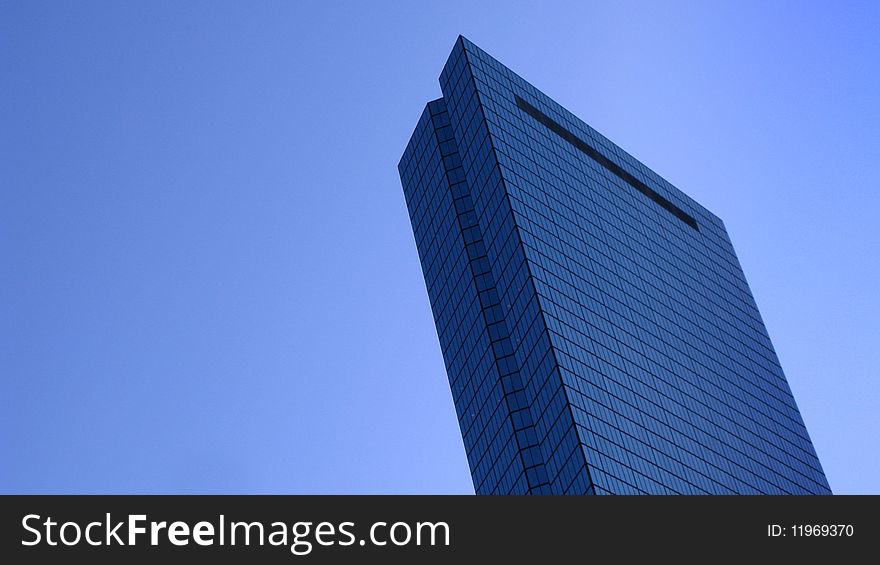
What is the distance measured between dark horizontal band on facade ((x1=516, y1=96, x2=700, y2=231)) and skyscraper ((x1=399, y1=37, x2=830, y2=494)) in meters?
0.34

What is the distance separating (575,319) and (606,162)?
4360cm

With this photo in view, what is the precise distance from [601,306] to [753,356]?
44.1 metres

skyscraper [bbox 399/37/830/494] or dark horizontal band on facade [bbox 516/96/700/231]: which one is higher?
dark horizontal band on facade [bbox 516/96/700/231]

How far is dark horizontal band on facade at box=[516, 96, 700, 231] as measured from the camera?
479 ft

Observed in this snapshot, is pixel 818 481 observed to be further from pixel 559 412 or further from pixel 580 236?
pixel 559 412

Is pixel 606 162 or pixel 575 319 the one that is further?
pixel 606 162

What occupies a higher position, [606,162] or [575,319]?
[606,162]

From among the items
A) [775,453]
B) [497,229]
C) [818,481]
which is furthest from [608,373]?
[818,481]

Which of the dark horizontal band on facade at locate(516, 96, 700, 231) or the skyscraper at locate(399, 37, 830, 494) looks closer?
the skyscraper at locate(399, 37, 830, 494)

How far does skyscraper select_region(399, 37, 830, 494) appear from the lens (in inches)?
4375

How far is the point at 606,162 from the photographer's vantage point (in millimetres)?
155250

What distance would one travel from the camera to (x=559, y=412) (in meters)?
107
